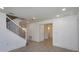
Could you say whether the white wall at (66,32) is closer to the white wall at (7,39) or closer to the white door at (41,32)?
the white door at (41,32)

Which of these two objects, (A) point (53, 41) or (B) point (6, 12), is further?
(A) point (53, 41)

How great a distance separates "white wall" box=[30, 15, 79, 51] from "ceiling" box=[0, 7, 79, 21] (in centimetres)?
9

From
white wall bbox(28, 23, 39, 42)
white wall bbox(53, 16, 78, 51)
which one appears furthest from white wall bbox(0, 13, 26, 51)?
white wall bbox(53, 16, 78, 51)

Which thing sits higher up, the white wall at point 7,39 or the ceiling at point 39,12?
the ceiling at point 39,12

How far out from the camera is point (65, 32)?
151 centimetres

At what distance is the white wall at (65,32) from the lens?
1.46m

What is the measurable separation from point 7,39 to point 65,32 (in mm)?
1046

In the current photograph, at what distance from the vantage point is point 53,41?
1534 millimetres

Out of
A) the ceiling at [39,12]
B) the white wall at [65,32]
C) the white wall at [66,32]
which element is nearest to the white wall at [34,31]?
the white wall at [65,32]

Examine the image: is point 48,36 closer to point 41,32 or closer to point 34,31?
point 41,32

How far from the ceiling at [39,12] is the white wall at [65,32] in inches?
3.5
